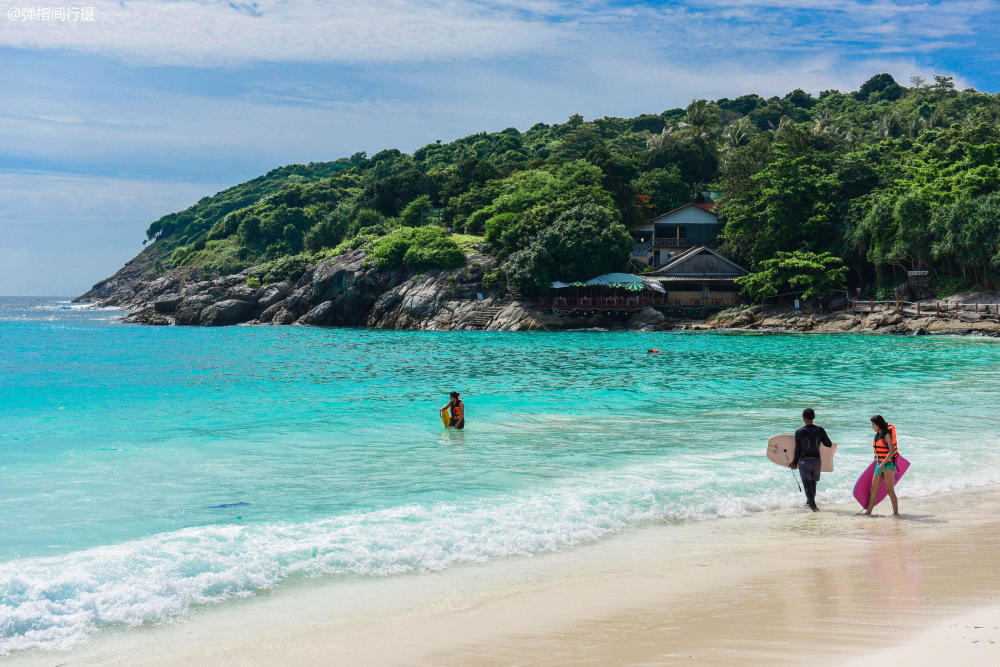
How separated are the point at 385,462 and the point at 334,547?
16.8 feet

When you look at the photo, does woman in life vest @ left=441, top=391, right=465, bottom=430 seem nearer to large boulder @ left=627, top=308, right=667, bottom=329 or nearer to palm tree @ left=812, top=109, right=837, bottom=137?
large boulder @ left=627, top=308, right=667, bottom=329

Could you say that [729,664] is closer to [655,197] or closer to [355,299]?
[355,299]

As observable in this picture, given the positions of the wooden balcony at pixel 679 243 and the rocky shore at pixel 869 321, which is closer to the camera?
the rocky shore at pixel 869 321

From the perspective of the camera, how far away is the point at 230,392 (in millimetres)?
25375

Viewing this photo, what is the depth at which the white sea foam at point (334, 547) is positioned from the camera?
7273 mm

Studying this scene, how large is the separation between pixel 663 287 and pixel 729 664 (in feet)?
183

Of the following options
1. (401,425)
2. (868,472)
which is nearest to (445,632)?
(868,472)

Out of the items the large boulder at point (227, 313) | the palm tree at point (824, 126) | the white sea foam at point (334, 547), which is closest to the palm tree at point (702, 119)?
the palm tree at point (824, 126)

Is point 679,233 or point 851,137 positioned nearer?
point 679,233

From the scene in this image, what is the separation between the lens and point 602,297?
2344 inches

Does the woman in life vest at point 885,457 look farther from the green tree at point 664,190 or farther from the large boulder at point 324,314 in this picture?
the green tree at point 664,190

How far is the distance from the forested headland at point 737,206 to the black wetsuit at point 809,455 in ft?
151

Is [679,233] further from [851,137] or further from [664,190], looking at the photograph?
[851,137]

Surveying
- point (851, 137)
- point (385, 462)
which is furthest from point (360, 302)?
point (385, 462)
